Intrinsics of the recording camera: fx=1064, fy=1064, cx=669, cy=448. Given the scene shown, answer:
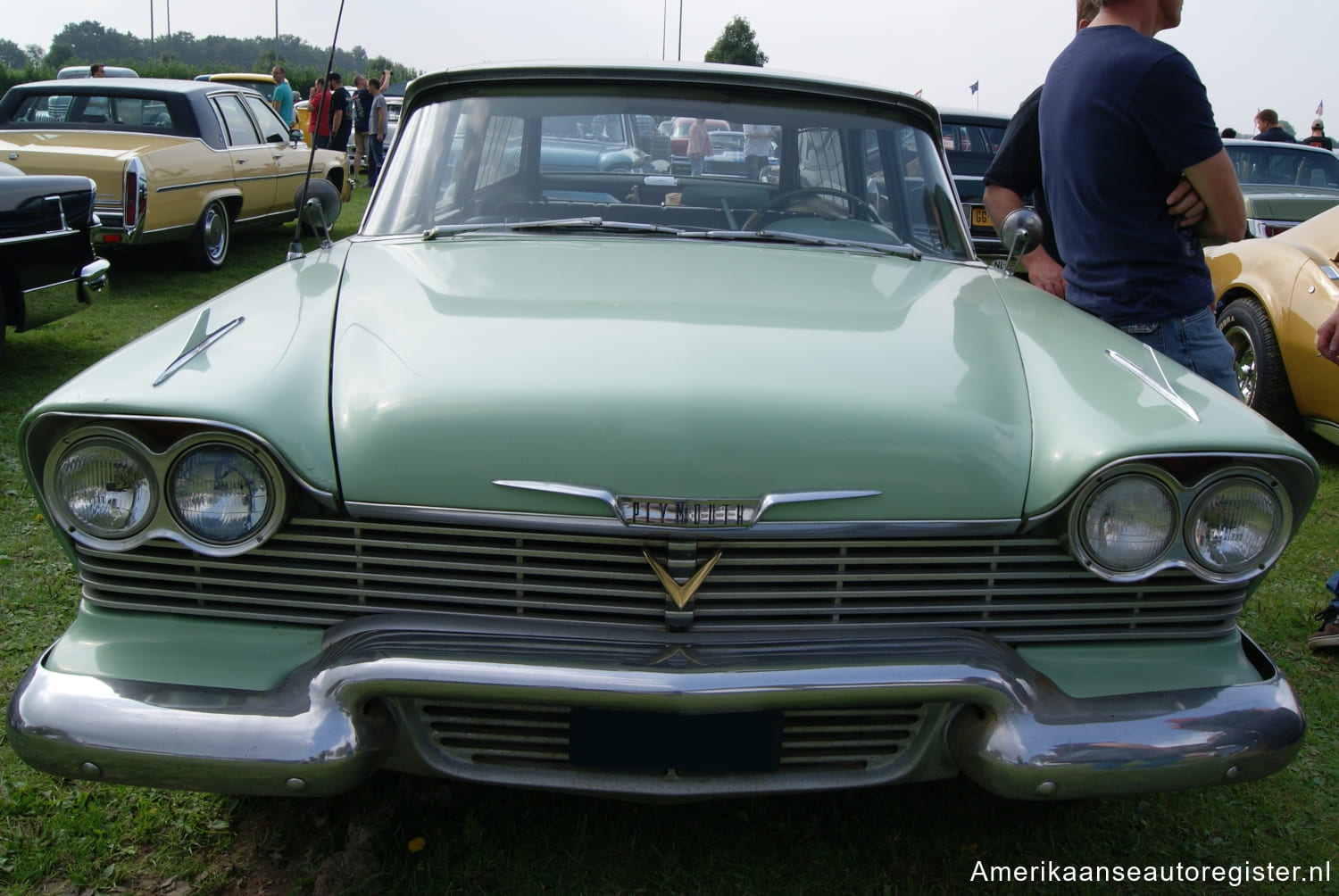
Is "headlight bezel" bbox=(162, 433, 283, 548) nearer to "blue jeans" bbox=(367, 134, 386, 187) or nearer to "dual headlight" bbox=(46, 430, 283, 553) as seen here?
"dual headlight" bbox=(46, 430, 283, 553)

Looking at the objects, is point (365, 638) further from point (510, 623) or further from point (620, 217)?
point (620, 217)

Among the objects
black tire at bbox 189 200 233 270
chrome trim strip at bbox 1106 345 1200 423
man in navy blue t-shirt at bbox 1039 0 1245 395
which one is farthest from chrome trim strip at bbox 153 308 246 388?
black tire at bbox 189 200 233 270

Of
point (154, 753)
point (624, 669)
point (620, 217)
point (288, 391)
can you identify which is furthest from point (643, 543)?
point (620, 217)

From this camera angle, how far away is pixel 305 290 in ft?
7.41

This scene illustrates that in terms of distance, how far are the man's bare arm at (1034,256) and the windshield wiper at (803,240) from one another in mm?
538

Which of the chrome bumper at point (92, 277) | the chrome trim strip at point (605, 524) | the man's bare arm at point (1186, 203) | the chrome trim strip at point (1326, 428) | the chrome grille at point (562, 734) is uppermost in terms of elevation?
the man's bare arm at point (1186, 203)

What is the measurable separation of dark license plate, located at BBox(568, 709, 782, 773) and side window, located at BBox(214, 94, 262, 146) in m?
8.72

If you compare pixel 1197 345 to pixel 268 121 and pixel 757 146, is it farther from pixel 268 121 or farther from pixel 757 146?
pixel 268 121

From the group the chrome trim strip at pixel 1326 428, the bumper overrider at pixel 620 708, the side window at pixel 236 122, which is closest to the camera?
the bumper overrider at pixel 620 708

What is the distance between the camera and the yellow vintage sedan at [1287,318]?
15.5 feet

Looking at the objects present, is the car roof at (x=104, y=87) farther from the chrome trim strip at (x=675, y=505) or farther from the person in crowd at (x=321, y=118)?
the chrome trim strip at (x=675, y=505)

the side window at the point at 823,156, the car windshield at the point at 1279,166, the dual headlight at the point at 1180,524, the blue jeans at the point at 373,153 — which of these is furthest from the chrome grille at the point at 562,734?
→ the blue jeans at the point at 373,153

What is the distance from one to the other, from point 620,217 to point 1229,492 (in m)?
1.57

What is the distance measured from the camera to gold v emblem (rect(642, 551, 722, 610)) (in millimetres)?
1768
